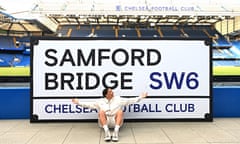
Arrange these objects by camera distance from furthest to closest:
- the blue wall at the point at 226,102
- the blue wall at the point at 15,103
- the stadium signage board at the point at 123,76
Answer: the blue wall at the point at 226,102, the blue wall at the point at 15,103, the stadium signage board at the point at 123,76

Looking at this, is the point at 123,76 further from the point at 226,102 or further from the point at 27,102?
the point at 226,102

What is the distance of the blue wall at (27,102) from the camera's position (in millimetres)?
6324

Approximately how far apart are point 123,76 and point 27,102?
2133 millimetres

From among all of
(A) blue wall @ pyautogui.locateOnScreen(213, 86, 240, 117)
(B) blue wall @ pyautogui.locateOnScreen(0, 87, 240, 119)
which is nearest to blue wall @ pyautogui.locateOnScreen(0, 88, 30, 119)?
(B) blue wall @ pyautogui.locateOnScreen(0, 87, 240, 119)

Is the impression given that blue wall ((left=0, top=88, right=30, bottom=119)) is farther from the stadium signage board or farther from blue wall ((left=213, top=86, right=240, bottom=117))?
blue wall ((left=213, top=86, right=240, bottom=117))

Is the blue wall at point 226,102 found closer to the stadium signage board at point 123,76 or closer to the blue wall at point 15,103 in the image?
the stadium signage board at point 123,76

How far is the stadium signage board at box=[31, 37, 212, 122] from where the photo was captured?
597 cm

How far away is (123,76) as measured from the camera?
19.9 ft

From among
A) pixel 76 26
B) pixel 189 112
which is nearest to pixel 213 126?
pixel 189 112

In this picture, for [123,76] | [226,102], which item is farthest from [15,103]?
[226,102]

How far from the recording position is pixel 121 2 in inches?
1085

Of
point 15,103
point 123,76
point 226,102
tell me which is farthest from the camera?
point 226,102

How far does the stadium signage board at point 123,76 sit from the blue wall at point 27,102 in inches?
19.5

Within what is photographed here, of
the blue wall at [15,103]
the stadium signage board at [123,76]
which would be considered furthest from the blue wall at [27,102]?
the stadium signage board at [123,76]
